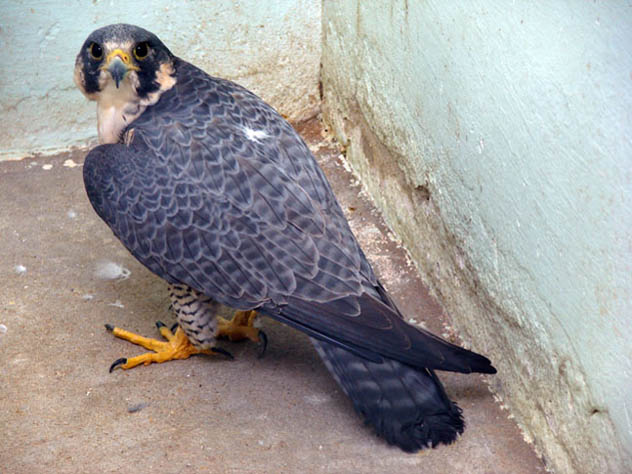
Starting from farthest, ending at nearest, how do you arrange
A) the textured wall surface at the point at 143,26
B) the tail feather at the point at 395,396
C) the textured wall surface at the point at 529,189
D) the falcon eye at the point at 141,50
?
1. the textured wall surface at the point at 143,26
2. the falcon eye at the point at 141,50
3. the tail feather at the point at 395,396
4. the textured wall surface at the point at 529,189

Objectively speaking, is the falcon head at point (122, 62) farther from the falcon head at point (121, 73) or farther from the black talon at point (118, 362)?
the black talon at point (118, 362)

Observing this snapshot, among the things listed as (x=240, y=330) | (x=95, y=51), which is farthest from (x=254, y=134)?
(x=240, y=330)

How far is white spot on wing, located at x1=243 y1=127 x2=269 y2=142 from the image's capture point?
9.99ft

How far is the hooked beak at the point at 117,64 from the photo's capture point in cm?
291

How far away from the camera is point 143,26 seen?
14.1 feet

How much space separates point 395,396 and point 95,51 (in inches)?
63.2

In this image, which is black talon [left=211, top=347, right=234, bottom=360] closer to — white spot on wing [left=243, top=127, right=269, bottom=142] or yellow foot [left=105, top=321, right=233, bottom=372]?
yellow foot [left=105, top=321, right=233, bottom=372]

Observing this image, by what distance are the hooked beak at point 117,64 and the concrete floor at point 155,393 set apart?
1078mm

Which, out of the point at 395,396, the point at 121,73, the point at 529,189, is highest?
the point at 529,189

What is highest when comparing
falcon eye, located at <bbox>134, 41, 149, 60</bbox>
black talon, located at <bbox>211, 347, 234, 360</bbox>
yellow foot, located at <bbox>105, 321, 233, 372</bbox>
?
falcon eye, located at <bbox>134, 41, 149, 60</bbox>

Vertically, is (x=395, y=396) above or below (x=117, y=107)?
below

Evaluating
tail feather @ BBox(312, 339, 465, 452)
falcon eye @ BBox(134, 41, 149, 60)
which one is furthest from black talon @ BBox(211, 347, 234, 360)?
falcon eye @ BBox(134, 41, 149, 60)

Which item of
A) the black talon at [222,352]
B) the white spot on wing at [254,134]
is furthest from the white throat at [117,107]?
the black talon at [222,352]

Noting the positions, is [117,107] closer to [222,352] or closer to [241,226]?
[241,226]
